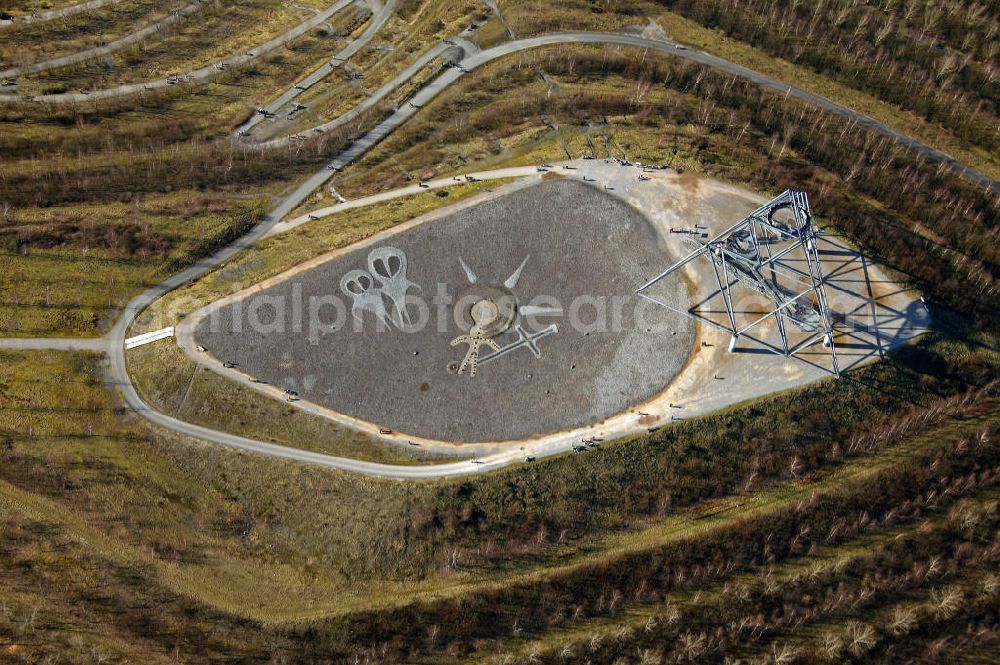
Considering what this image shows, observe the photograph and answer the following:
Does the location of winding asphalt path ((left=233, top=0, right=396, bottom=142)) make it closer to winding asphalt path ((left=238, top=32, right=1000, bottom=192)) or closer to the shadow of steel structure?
winding asphalt path ((left=238, top=32, right=1000, bottom=192))

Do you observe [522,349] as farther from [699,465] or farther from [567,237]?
[699,465]

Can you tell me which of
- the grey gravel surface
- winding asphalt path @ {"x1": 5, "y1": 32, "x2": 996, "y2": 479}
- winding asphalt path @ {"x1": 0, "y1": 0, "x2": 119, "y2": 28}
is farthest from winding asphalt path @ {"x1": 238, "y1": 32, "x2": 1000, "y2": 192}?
winding asphalt path @ {"x1": 0, "y1": 0, "x2": 119, "y2": 28}

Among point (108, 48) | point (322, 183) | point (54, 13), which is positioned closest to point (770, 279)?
point (322, 183)

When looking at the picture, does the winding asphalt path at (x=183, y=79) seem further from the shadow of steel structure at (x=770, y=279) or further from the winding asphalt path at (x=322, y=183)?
the shadow of steel structure at (x=770, y=279)

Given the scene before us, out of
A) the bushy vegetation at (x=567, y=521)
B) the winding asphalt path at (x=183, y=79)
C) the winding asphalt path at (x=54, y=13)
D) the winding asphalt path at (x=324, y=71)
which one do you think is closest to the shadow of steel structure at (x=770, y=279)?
the bushy vegetation at (x=567, y=521)

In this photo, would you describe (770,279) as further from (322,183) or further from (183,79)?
(183,79)

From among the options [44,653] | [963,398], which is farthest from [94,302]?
[963,398]
